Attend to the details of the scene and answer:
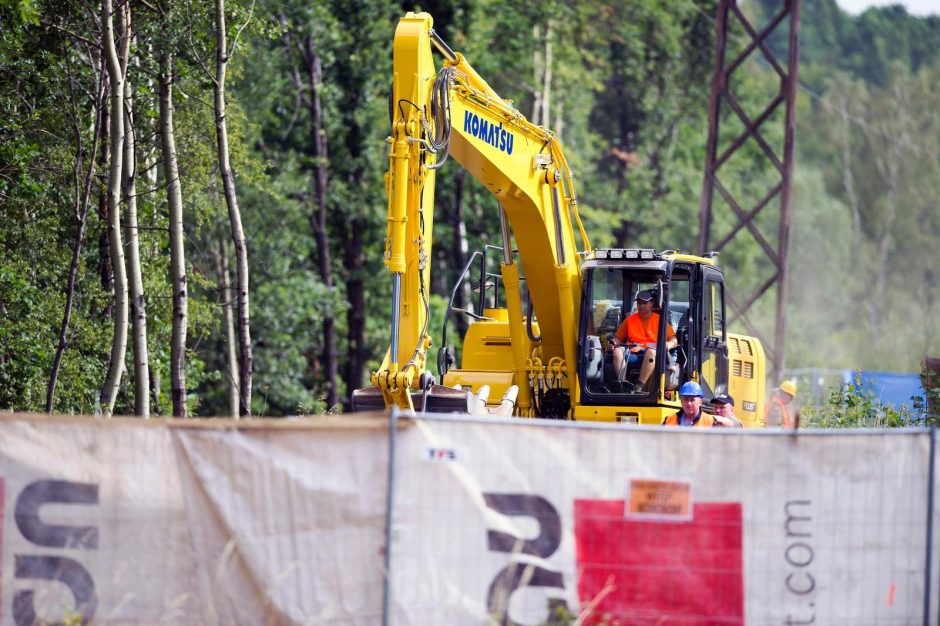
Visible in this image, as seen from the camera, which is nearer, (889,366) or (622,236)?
(622,236)

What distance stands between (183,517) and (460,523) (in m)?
1.67

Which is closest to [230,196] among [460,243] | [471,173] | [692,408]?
[471,173]

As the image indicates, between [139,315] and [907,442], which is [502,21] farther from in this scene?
[907,442]

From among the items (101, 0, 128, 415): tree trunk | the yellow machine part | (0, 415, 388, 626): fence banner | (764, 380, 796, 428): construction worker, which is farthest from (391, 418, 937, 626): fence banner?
(764, 380, 796, 428): construction worker

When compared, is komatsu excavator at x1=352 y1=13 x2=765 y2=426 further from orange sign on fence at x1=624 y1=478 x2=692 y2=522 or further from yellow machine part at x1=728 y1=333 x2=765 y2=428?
orange sign on fence at x1=624 y1=478 x2=692 y2=522

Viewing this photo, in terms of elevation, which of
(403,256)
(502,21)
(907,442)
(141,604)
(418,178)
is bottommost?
(141,604)

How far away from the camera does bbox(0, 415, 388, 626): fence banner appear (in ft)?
25.4

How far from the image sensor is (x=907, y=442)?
7805mm

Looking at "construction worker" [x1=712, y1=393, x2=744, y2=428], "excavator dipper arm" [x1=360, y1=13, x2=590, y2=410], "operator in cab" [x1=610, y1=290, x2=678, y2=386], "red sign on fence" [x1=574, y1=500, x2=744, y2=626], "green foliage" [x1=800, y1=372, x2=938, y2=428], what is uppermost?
"excavator dipper arm" [x1=360, y1=13, x2=590, y2=410]

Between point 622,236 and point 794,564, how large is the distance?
121ft

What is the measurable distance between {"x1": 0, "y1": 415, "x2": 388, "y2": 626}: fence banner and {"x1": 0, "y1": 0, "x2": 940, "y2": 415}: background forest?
669 cm

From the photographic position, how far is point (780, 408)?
57.2 ft

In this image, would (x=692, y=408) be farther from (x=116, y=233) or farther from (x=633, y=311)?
(x=116, y=233)

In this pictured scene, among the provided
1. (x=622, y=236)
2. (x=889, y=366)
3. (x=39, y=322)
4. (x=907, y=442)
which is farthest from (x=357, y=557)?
(x=889, y=366)
